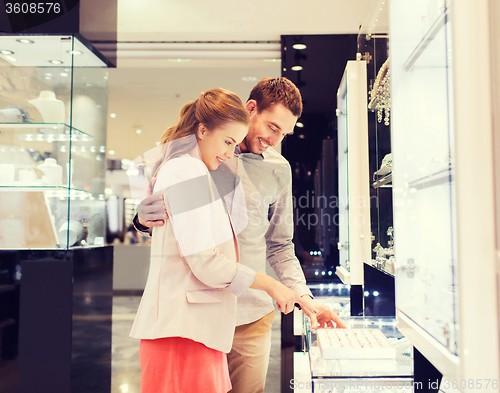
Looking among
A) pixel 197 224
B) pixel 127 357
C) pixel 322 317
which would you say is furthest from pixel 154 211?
pixel 127 357

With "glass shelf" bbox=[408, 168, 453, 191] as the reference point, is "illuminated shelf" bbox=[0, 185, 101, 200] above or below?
above

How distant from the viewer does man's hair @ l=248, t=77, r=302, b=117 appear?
5.45 ft

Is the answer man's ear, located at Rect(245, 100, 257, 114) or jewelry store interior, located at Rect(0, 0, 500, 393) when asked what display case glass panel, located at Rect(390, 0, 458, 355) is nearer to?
jewelry store interior, located at Rect(0, 0, 500, 393)

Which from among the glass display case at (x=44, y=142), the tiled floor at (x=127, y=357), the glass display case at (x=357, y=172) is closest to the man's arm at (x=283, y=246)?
the glass display case at (x=357, y=172)

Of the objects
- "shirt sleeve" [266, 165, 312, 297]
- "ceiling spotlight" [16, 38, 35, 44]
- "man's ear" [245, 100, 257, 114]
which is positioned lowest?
"shirt sleeve" [266, 165, 312, 297]

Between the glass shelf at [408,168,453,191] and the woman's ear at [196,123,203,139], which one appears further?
the woman's ear at [196,123,203,139]

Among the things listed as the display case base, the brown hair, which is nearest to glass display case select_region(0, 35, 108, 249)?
the display case base

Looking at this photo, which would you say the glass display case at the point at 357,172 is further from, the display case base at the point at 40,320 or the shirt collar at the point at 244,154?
the display case base at the point at 40,320

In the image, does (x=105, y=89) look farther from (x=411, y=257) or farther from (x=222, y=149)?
(x=411, y=257)

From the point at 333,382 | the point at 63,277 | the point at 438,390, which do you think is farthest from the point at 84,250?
the point at 438,390

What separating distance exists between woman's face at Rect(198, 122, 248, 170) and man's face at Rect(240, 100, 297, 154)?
1.00 ft

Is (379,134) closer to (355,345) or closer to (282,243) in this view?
(282,243)

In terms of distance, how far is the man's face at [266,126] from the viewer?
5.43 ft

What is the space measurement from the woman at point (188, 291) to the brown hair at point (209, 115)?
0.16 m
